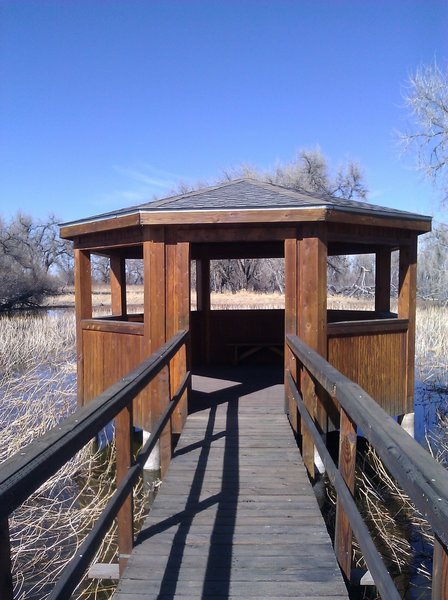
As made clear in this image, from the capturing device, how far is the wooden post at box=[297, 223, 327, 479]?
544 cm

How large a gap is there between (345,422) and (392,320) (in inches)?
161

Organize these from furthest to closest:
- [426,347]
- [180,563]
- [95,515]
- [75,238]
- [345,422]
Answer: [426,347], [75,238], [95,515], [180,563], [345,422]

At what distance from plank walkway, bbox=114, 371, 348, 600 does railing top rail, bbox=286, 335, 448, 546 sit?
95cm

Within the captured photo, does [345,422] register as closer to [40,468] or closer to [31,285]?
[40,468]

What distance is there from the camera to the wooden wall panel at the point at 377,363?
586 centimetres

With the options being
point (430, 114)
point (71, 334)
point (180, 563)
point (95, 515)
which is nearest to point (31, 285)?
point (71, 334)

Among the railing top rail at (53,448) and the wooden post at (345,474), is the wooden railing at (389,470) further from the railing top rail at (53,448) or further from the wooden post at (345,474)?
the railing top rail at (53,448)

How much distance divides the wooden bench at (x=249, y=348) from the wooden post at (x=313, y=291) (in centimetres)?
337

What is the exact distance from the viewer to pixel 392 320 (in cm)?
632

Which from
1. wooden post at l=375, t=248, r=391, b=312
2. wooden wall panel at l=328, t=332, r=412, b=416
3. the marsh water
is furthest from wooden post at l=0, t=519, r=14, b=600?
wooden post at l=375, t=248, r=391, b=312

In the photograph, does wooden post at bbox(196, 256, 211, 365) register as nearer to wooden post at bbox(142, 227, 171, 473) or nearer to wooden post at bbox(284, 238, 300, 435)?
wooden post at bbox(142, 227, 171, 473)

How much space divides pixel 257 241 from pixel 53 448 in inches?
189

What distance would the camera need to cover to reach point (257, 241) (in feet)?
20.1

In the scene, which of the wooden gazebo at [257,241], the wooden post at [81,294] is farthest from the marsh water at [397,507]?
the wooden gazebo at [257,241]
